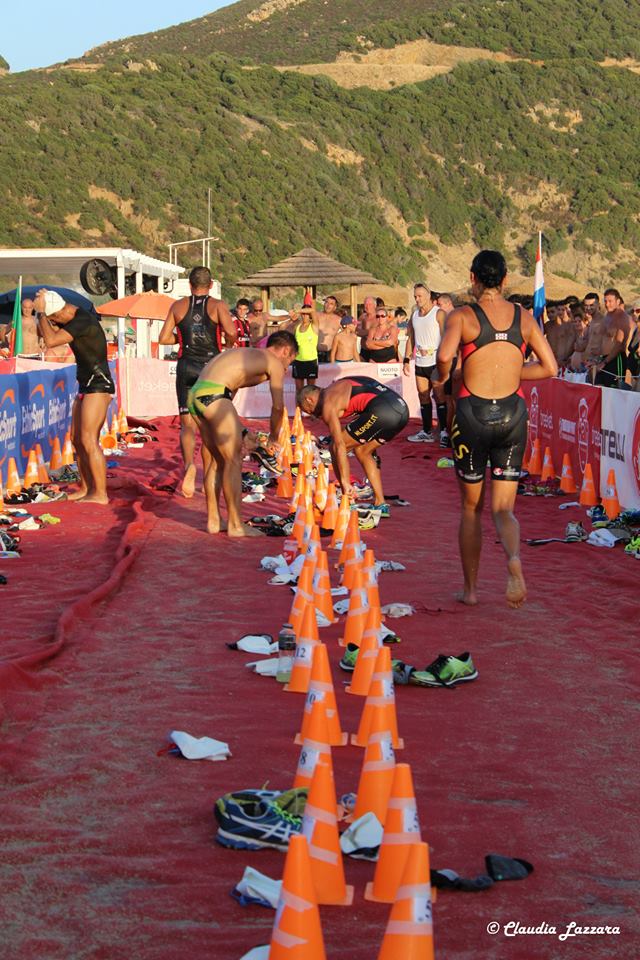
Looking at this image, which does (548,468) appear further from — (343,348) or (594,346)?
(343,348)

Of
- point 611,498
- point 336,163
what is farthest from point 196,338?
point 336,163

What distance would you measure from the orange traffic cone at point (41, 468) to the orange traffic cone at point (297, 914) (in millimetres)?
11457

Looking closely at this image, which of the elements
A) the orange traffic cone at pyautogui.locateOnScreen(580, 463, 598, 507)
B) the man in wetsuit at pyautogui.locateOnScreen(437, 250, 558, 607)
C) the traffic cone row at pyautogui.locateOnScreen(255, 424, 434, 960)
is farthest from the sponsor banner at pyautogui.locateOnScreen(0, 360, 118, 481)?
the man in wetsuit at pyautogui.locateOnScreen(437, 250, 558, 607)

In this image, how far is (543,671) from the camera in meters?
6.47

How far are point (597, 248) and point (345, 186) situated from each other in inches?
612

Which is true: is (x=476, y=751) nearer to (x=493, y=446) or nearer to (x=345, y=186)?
(x=493, y=446)

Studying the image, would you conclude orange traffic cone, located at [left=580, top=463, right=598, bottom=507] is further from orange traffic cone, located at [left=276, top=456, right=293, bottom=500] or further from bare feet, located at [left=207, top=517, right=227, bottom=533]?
bare feet, located at [left=207, top=517, right=227, bottom=533]

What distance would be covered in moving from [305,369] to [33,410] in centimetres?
764

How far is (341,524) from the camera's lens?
10219mm

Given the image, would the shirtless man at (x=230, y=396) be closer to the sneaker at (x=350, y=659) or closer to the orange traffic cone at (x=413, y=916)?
the sneaker at (x=350, y=659)

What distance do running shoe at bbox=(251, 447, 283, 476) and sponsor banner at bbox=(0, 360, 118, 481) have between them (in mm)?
2447

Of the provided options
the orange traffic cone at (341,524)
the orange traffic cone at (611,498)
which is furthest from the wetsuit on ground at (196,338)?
the orange traffic cone at (611,498)

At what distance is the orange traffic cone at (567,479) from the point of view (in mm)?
13734

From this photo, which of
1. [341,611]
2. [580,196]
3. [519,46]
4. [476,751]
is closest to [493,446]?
[341,611]
